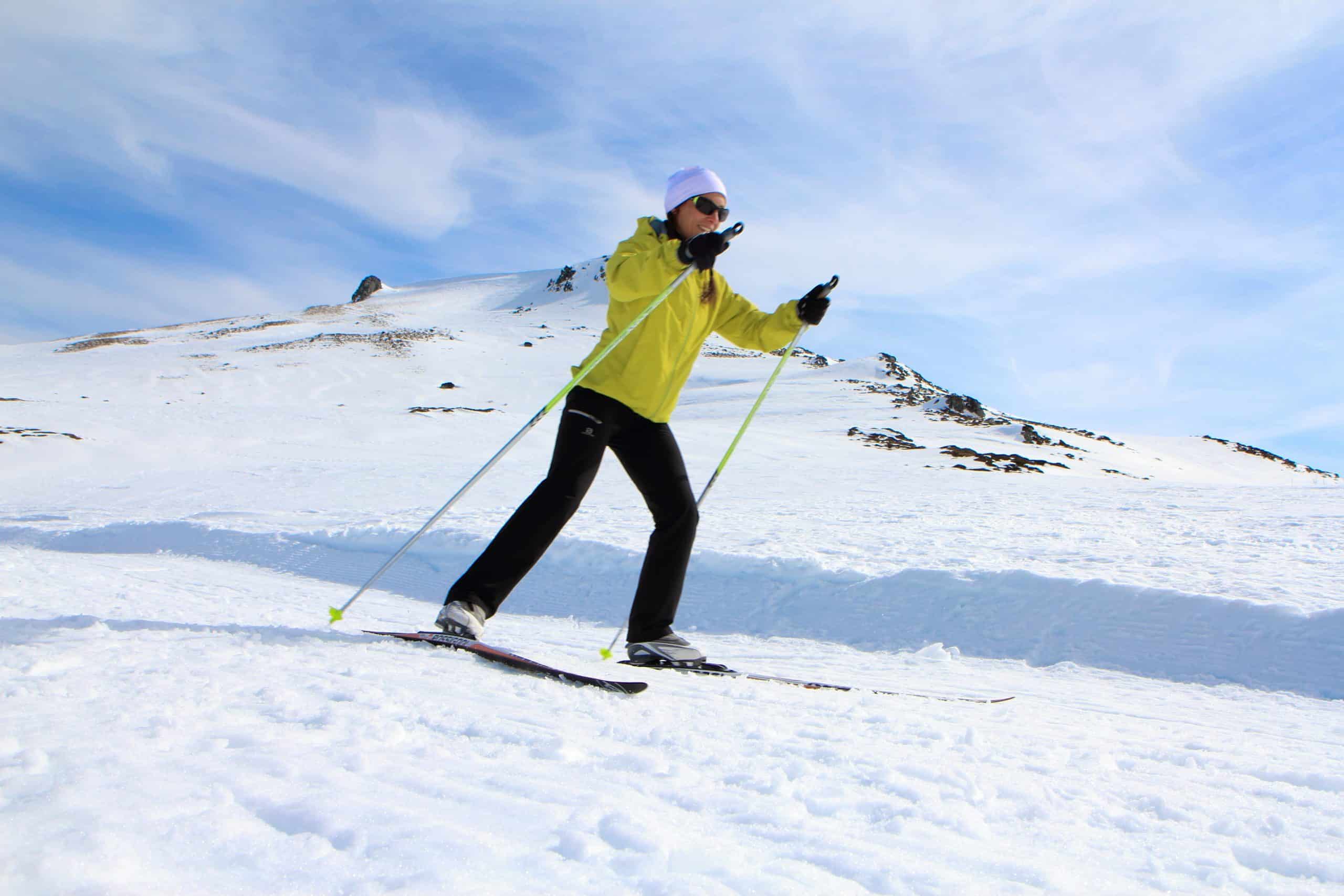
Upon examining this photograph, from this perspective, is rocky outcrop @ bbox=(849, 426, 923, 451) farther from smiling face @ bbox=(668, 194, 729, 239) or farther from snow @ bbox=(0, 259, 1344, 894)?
smiling face @ bbox=(668, 194, 729, 239)

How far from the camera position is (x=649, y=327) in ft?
10.2

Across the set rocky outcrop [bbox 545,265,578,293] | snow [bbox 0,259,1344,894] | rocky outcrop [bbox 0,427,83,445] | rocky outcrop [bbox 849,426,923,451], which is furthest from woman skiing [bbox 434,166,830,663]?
rocky outcrop [bbox 545,265,578,293]

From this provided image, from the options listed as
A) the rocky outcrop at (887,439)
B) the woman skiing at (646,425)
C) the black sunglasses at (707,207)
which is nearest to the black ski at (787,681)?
the woman skiing at (646,425)

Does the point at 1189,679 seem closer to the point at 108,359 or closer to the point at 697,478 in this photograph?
the point at 697,478

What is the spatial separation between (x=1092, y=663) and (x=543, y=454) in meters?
10.4

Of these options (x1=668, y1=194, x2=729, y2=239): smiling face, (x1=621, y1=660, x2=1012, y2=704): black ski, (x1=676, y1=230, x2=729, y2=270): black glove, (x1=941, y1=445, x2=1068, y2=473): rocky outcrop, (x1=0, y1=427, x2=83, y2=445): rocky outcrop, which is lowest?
(x1=621, y1=660, x2=1012, y2=704): black ski

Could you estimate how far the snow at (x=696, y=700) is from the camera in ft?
4.19

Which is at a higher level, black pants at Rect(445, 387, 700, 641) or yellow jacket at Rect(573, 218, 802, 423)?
yellow jacket at Rect(573, 218, 802, 423)

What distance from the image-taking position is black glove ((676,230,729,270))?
9.38ft

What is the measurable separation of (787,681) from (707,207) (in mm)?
1824

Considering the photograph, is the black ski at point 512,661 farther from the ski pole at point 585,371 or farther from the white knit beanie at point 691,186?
the white knit beanie at point 691,186

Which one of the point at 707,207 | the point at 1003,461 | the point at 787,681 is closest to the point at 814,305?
the point at 707,207

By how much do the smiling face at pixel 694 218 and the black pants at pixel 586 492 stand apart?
749 millimetres

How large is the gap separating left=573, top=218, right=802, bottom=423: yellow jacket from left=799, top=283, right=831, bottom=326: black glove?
42 centimetres
